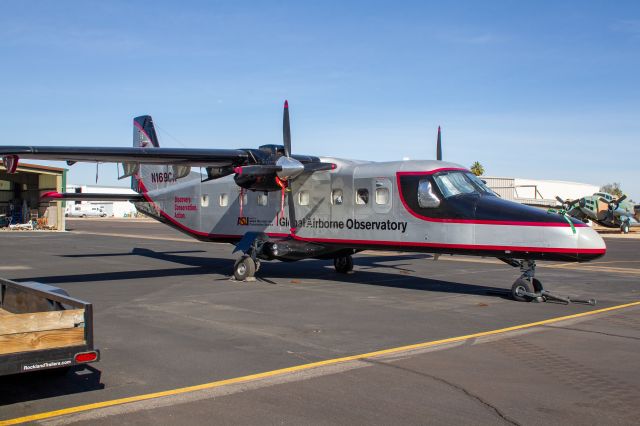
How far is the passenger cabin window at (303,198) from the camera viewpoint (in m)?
16.6

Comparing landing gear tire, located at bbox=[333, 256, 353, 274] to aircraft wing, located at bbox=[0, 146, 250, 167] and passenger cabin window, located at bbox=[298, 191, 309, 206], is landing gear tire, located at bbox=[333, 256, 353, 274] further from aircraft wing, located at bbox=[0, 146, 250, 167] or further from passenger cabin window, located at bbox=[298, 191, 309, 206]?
aircraft wing, located at bbox=[0, 146, 250, 167]

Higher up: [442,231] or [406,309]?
[442,231]

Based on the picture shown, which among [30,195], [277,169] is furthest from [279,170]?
[30,195]

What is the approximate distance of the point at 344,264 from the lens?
59.4 ft

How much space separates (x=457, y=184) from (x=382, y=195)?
200cm

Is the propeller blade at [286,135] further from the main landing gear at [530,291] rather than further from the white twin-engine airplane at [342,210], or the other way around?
the main landing gear at [530,291]

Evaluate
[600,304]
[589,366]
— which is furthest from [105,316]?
[600,304]

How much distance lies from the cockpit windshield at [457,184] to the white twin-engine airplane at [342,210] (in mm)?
23

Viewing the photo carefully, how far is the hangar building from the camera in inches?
2069

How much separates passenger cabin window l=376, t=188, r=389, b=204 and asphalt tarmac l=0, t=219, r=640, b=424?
88.6 inches

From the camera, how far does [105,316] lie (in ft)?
34.4

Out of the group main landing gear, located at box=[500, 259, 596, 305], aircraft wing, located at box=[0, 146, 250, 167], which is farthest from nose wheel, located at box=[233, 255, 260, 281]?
main landing gear, located at box=[500, 259, 596, 305]

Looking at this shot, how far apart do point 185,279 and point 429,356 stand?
33.8 feet

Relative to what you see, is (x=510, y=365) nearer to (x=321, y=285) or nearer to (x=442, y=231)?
(x=442, y=231)
